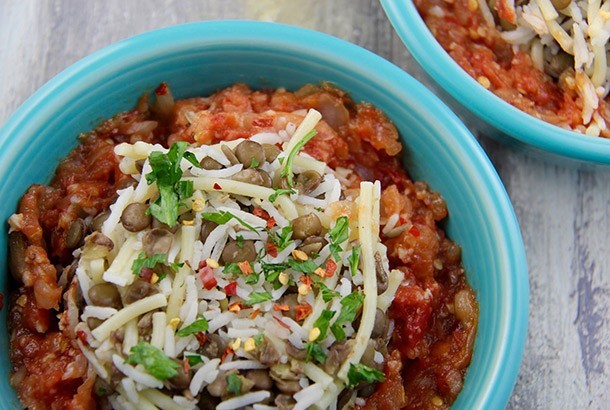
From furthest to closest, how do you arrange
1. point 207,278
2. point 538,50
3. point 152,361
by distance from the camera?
point 538,50 < point 207,278 < point 152,361

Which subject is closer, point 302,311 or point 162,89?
point 302,311

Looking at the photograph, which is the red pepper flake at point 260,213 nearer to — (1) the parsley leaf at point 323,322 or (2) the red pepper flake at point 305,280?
(2) the red pepper flake at point 305,280

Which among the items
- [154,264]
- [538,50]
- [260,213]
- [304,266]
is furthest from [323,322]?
[538,50]

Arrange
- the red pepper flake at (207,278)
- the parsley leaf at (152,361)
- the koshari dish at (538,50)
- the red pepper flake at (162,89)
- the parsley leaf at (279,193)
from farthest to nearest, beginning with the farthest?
the koshari dish at (538,50) → the red pepper flake at (162,89) → the parsley leaf at (279,193) → the red pepper flake at (207,278) → the parsley leaf at (152,361)

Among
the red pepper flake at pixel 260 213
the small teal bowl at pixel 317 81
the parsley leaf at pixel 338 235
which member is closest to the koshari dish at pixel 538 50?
the small teal bowl at pixel 317 81

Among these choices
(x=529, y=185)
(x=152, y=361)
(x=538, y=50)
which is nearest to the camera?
(x=152, y=361)

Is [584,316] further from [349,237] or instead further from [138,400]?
[138,400]

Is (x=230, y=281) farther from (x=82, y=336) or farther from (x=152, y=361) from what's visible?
(x=82, y=336)
